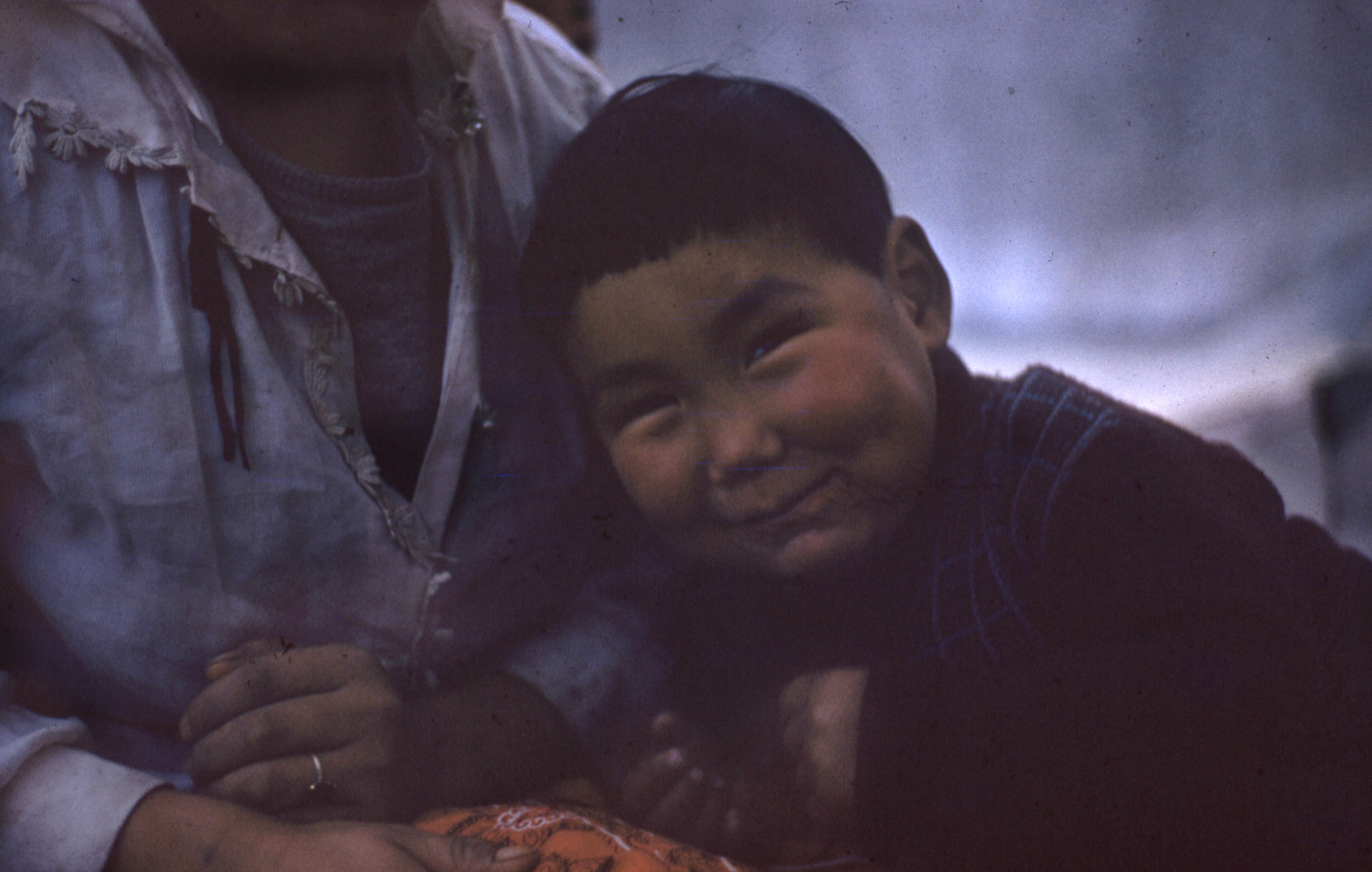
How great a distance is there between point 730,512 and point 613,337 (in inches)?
7.7

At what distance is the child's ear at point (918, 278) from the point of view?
3.13 ft

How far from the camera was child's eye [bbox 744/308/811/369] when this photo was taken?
3.02 ft

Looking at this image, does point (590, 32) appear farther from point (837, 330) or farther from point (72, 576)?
point (72, 576)

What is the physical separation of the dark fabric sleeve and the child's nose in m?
0.24

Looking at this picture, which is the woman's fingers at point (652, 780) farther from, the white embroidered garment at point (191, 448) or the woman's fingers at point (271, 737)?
the woman's fingers at point (271, 737)

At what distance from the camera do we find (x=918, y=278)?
37.6 inches

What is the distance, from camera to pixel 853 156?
3.14 feet

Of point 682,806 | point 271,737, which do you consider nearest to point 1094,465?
point 682,806

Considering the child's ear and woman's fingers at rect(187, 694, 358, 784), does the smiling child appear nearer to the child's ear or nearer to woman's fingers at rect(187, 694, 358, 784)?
the child's ear

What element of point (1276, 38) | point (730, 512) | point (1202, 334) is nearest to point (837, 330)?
point (730, 512)

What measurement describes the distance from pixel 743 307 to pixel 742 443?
0.12 m

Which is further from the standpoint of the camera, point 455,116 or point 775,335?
point 455,116

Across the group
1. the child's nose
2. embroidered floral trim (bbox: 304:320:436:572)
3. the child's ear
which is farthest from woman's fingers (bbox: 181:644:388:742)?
the child's ear

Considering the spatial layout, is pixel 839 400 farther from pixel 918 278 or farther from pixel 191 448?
pixel 191 448
